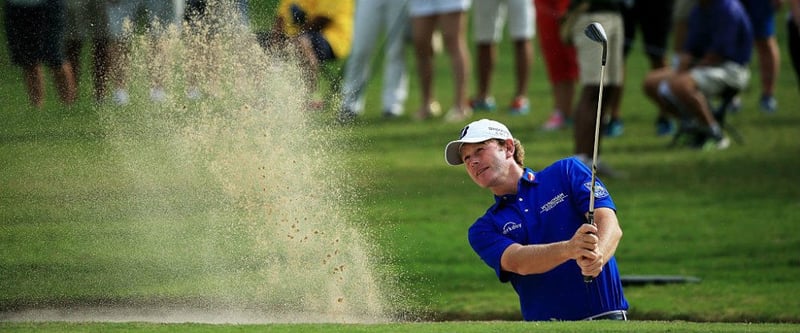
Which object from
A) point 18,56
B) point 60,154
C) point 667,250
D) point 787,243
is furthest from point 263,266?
point 787,243

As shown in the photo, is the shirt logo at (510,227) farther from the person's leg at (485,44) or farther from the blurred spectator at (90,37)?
the person's leg at (485,44)

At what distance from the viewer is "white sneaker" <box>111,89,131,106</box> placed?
A: 7559 millimetres

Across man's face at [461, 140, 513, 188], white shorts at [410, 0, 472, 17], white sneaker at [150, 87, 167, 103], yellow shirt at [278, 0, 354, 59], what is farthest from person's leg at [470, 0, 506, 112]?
man's face at [461, 140, 513, 188]

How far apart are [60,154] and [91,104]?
0.32m

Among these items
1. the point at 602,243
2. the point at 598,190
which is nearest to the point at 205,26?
the point at 598,190

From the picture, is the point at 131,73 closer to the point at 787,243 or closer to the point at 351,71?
the point at 351,71

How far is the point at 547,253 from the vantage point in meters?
5.88

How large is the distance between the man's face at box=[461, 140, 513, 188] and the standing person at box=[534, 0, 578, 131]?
22.0ft

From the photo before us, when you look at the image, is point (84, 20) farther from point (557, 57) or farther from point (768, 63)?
point (768, 63)

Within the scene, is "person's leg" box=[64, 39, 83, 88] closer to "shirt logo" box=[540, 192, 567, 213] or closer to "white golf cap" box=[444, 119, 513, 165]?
"white golf cap" box=[444, 119, 513, 165]

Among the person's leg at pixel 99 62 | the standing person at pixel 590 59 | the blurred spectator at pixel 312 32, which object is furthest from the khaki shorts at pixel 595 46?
the person's leg at pixel 99 62

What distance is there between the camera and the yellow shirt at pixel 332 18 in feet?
25.3

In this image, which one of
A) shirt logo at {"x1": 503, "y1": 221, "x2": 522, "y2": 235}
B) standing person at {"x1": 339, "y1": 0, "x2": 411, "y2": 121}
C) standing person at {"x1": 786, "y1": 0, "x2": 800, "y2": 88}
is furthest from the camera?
standing person at {"x1": 786, "y1": 0, "x2": 800, "y2": 88}

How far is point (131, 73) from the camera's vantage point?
7.55m
